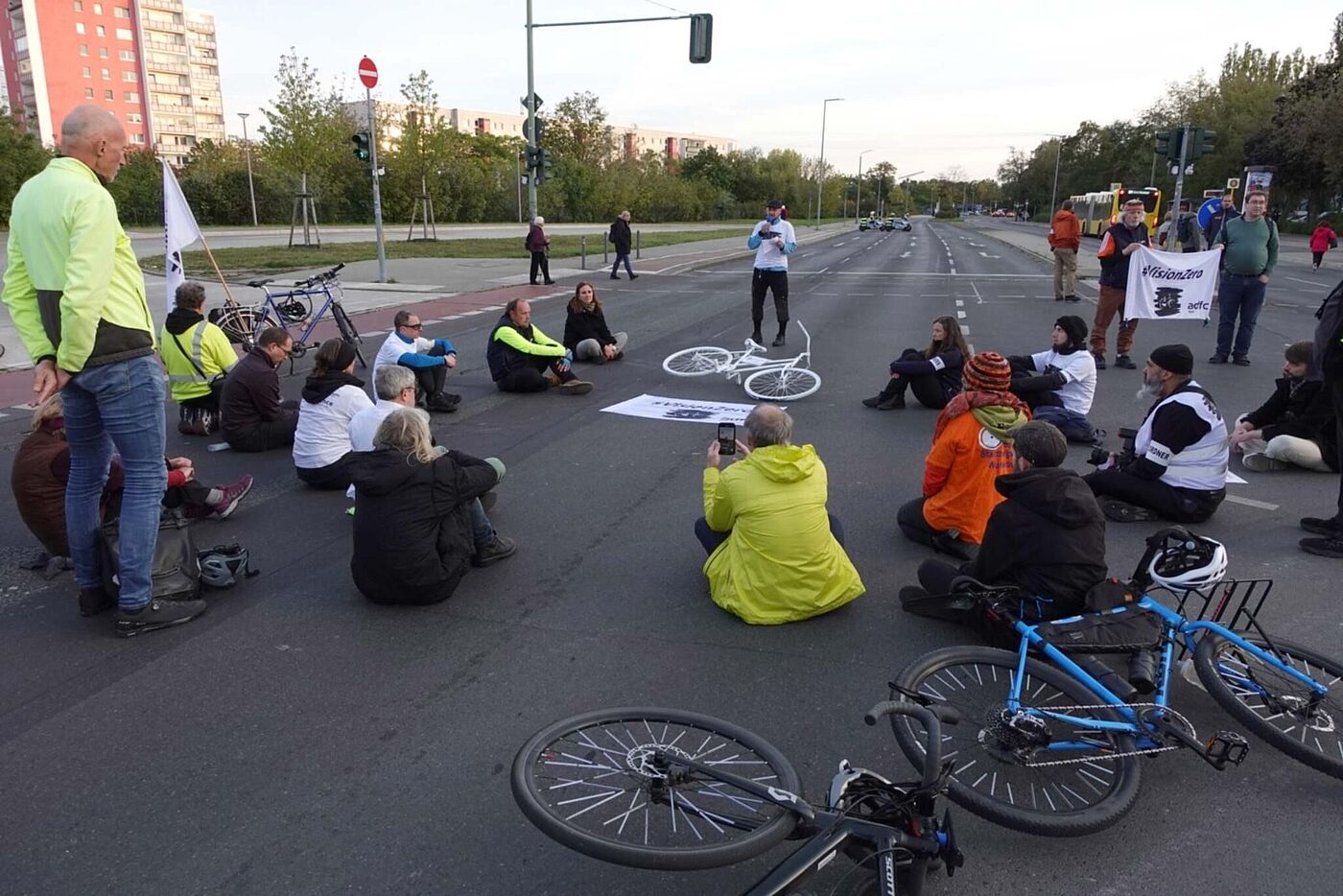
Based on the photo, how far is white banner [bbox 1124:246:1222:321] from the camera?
11531 mm

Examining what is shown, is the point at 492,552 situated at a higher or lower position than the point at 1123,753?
lower

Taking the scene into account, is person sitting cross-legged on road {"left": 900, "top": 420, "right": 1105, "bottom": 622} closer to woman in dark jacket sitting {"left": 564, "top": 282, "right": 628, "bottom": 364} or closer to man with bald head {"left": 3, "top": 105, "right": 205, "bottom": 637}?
man with bald head {"left": 3, "top": 105, "right": 205, "bottom": 637}

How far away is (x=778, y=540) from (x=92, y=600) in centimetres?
340

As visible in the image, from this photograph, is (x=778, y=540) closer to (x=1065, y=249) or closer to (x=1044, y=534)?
(x=1044, y=534)

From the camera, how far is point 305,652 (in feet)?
Answer: 13.7

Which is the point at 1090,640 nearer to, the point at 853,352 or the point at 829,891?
the point at 829,891

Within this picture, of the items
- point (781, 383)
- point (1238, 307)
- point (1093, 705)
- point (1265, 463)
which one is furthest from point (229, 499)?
point (1238, 307)

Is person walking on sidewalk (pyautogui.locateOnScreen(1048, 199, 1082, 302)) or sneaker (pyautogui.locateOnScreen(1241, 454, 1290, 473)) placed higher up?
person walking on sidewalk (pyautogui.locateOnScreen(1048, 199, 1082, 302))

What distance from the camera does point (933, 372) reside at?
879cm

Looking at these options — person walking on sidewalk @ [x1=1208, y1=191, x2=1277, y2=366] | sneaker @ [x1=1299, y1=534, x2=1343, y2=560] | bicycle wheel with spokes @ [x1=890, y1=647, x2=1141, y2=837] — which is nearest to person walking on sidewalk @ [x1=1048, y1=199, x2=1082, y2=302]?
person walking on sidewalk @ [x1=1208, y1=191, x2=1277, y2=366]

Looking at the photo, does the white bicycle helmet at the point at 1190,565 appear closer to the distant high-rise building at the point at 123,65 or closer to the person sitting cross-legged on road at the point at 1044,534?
the person sitting cross-legged on road at the point at 1044,534

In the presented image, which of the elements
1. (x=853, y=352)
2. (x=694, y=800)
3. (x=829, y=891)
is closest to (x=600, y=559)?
(x=694, y=800)

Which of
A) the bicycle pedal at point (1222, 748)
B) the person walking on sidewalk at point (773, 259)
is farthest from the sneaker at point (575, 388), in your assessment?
the bicycle pedal at point (1222, 748)

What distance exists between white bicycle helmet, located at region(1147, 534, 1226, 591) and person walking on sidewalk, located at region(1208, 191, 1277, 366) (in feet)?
29.3
